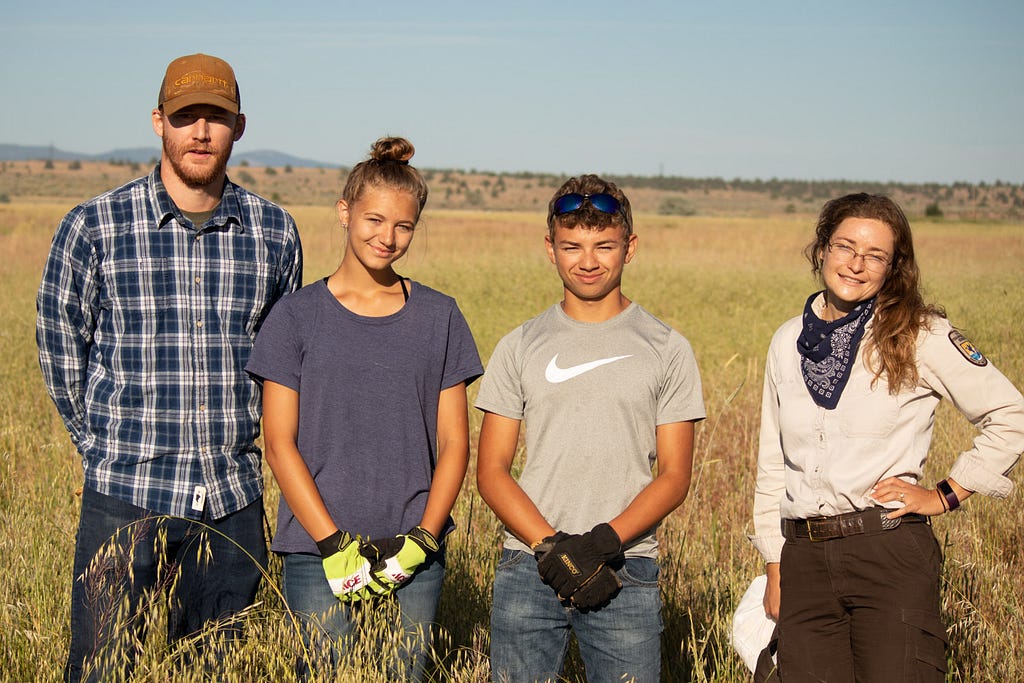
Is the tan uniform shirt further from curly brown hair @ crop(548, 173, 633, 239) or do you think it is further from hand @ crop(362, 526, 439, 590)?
hand @ crop(362, 526, 439, 590)

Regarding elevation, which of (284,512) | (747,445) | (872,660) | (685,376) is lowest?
(747,445)

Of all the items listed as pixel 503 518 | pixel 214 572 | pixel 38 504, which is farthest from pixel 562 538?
pixel 38 504

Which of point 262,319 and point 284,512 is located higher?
point 262,319

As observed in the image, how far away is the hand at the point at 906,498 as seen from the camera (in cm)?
272

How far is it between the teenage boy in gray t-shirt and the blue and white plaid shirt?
853mm

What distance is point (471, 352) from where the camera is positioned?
2908 millimetres

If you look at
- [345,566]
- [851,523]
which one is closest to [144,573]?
[345,566]

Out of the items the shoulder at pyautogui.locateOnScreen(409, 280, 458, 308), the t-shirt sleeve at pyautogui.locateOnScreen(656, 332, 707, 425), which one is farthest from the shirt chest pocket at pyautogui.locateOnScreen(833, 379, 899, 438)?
the shoulder at pyautogui.locateOnScreen(409, 280, 458, 308)

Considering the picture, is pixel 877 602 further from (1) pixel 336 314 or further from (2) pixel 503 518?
(1) pixel 336 314

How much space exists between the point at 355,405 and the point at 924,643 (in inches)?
67.9

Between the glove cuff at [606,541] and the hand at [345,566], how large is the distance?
61 centimetres

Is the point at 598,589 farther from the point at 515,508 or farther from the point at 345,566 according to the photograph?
the point at 345,566

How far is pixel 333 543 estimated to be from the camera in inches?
103

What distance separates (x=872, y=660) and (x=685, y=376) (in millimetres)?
938
